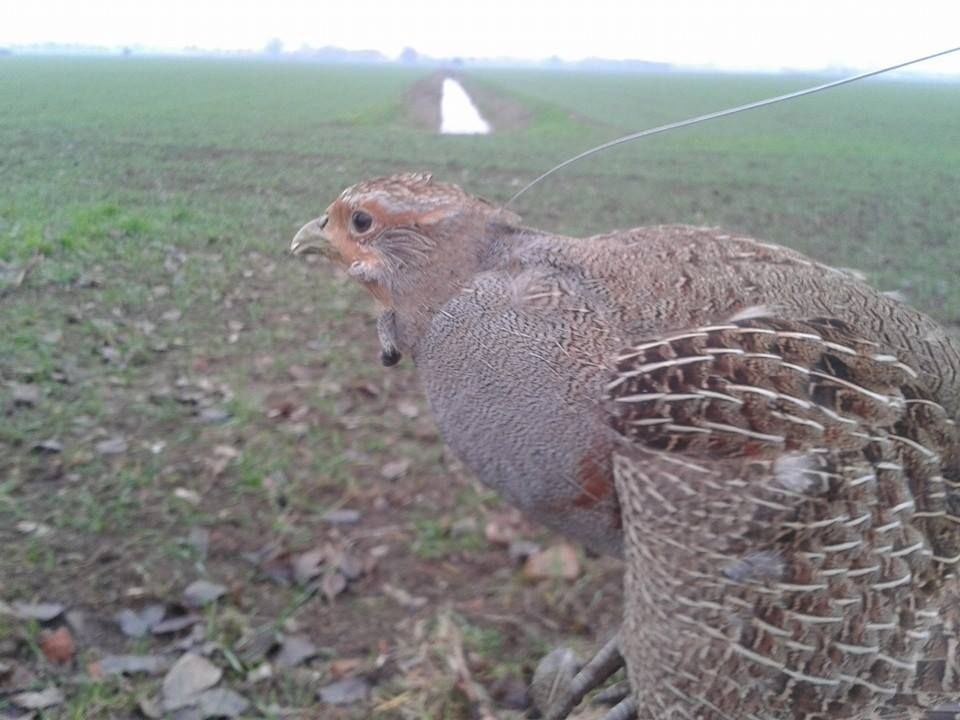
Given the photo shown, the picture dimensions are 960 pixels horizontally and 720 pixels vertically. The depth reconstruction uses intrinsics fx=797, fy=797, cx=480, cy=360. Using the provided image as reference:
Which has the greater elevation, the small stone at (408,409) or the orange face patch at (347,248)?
the orange face patch at (347,248)

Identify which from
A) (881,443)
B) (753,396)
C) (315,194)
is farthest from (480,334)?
(315,194)

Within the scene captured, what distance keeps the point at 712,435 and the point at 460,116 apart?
55.0 feet

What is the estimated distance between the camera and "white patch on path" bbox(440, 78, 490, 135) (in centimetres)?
1466

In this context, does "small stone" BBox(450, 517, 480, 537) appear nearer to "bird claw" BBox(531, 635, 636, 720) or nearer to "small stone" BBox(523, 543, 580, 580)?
"small stone" BBox(523, 543, 580, 580)

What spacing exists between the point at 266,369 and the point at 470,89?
2415 cm

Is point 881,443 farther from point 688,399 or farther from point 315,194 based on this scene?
point 315,194

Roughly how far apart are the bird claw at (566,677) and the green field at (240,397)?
95mm

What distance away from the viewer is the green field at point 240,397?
9.07 feet

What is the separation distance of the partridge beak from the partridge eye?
12 centimetres

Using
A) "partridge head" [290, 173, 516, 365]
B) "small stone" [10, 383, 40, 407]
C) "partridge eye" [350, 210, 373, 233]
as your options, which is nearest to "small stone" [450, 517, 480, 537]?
"partridge head" [290, 173, 516, 365]

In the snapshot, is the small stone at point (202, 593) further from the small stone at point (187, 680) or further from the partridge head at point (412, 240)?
the partridge head at point (412, 240)

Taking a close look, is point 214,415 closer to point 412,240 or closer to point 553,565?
point 553,565

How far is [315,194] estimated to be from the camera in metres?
7.26

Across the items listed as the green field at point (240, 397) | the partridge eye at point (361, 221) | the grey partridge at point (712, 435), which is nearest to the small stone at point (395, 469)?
the green field at point (240, 397)
